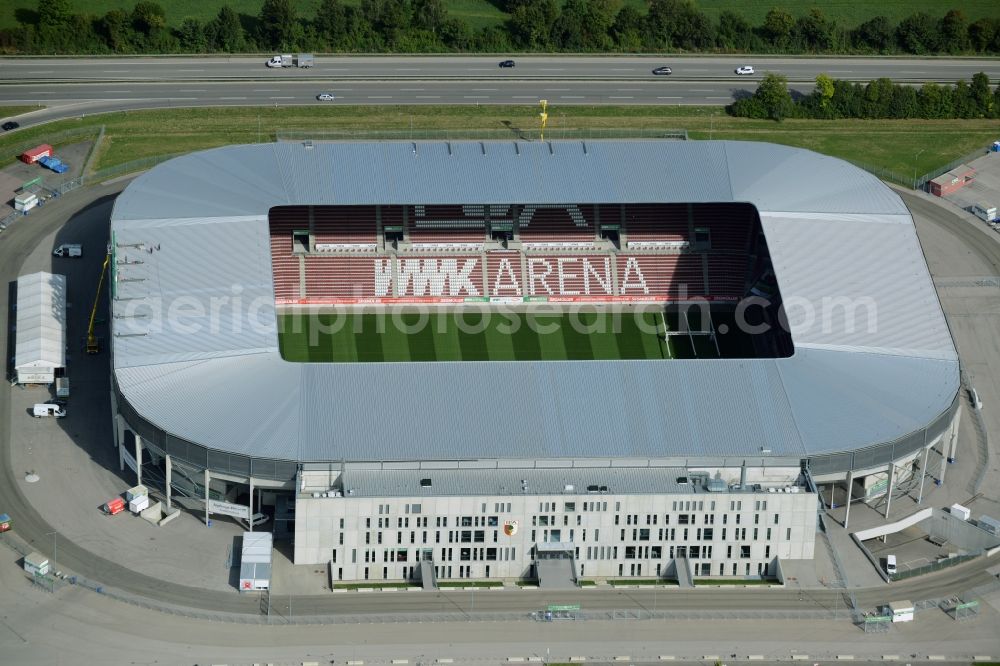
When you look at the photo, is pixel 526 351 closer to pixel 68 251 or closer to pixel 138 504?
pixel 138 504

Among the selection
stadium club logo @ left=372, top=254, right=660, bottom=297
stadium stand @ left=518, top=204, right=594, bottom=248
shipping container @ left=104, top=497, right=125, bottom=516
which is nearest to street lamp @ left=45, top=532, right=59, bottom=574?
shipping container @ left=104, top=497, right=125, bottom=516

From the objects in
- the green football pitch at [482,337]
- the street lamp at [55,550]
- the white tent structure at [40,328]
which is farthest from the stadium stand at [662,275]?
the street lamp at [55,550]

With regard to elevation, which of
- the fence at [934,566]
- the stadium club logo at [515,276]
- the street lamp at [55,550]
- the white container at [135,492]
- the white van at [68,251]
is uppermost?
the stadium club logo at [515,276]

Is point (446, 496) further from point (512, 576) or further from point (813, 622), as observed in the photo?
point (813, 622)

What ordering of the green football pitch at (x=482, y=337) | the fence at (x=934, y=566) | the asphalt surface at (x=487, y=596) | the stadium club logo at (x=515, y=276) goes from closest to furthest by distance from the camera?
1. the asphalt surface at (x=487, y=596)
2. the fence at (x=934, y=566)
3. the green football pitch at (x=482, y=337)
4. the stadium club logo at (x=515, y=276)

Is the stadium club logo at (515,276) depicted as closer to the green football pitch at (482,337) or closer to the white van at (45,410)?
the green football pitch at (482,337)

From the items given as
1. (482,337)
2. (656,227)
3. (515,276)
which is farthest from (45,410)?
(656,227)
